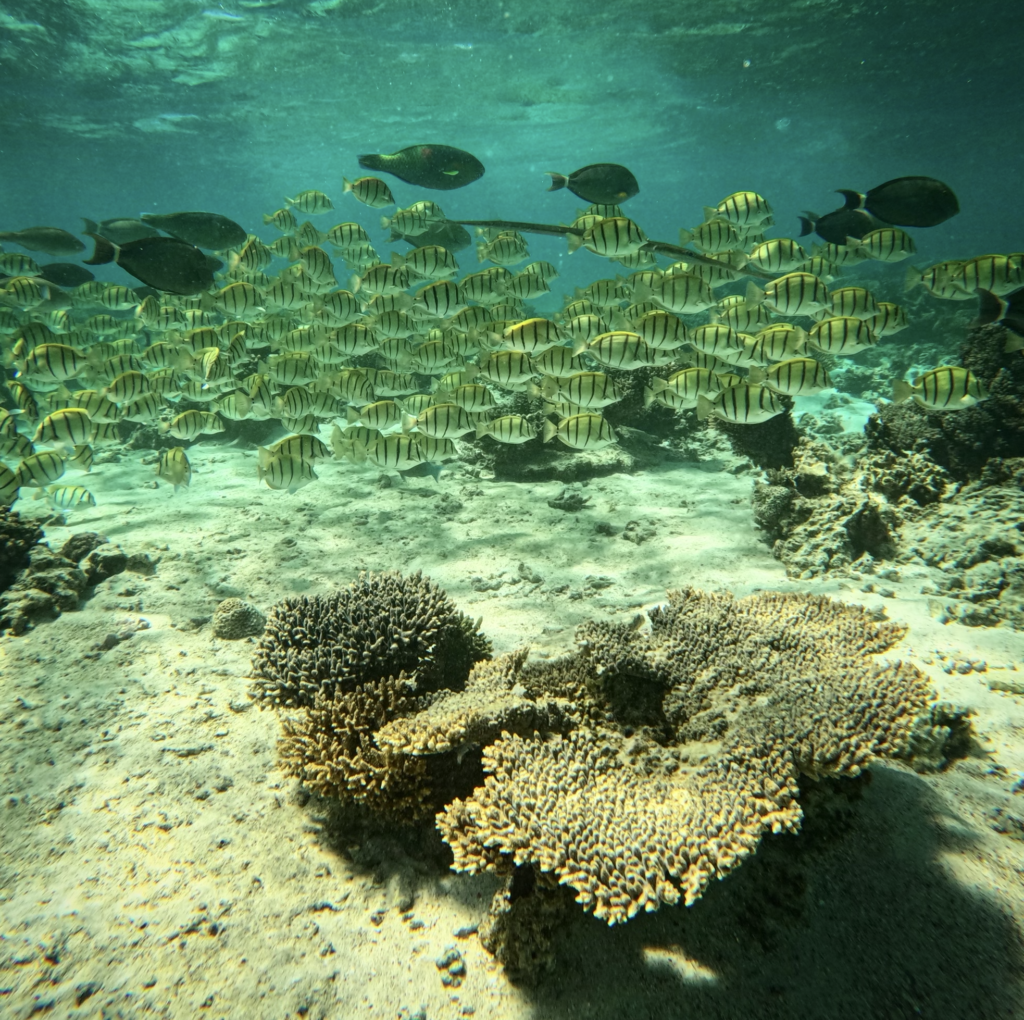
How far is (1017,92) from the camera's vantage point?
3256 centimetres

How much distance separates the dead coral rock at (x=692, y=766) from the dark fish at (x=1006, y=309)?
468cm

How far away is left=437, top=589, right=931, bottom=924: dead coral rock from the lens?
2.23 metres

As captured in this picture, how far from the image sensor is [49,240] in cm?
1011

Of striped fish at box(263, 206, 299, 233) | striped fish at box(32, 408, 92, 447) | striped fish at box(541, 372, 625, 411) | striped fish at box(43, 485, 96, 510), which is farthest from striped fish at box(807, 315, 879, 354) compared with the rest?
striped fish at box(43, 485, 96, 510)

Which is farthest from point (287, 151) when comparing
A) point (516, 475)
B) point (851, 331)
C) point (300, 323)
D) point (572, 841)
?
point (572, 841)

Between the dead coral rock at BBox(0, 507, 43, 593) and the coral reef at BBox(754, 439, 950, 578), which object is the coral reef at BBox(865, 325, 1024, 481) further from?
the dead coral rock at BBox(0, 507, 43, 593)

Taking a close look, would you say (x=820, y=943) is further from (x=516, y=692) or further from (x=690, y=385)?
(x=690, y=385)

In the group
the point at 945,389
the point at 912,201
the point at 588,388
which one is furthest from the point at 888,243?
the point at 588,388

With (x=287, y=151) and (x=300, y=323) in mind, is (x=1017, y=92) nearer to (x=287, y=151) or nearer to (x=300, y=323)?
(x=300, y=323)

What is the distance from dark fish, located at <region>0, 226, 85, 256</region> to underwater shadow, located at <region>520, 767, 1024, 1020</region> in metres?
12.9

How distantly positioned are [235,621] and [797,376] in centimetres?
551

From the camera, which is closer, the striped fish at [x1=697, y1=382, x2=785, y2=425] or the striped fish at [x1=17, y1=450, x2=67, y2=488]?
the striped fish at [x1=697, y1=382, x2=785, y2=425]

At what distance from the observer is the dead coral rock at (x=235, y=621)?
5020 mm

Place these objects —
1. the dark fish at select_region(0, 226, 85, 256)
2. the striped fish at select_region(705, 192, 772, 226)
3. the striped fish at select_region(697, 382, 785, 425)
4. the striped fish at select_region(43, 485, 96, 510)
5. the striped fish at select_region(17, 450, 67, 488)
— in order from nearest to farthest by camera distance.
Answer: the striped fish at select_region(697, 382, 785, 425), the striped fish at select_region(17, 450, 67, 488), the striped fish at select_region(705, 192, 772, 226), the striped fish at select_region(43, 485, 96, 510), the dark fish at select_region(0, 226, 85, 256)
